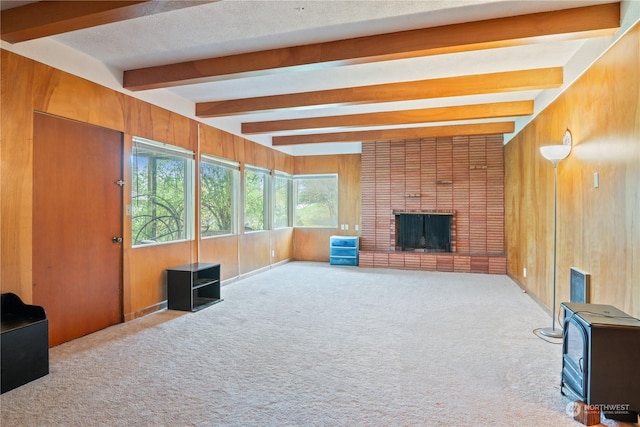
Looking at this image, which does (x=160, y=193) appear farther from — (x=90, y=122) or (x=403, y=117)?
(x=403, y=117)

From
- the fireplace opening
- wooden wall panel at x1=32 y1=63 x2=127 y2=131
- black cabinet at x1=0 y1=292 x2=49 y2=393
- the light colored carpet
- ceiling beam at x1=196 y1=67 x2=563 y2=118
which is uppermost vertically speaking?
ceiling beam at x1=196 y1=67 x2=563 y2=118

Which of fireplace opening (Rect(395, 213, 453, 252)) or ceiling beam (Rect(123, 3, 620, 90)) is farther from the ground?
ceiling beam (Rect(123, 3, 620, 90))

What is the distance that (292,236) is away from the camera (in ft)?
28.1

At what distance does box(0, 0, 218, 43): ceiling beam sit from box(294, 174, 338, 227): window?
6209 mm

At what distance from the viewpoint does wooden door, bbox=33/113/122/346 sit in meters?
3.13

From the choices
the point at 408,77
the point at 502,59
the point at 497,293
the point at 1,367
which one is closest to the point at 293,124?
the point at 408,77

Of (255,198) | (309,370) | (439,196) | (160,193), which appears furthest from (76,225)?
(439,196)

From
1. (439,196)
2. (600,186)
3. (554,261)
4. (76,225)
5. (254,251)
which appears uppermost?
(439,196)

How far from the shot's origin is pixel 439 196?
7406mm

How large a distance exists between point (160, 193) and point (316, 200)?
14.7ft

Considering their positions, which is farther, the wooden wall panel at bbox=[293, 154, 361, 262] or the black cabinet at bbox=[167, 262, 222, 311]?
the wooden wall panel at bbox=[293, 154, 361, 262]

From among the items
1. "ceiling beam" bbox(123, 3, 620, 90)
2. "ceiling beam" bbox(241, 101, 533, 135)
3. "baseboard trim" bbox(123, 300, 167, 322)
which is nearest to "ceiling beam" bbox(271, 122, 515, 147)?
"ceiling beam" bbox(241, 101, 533, 135)

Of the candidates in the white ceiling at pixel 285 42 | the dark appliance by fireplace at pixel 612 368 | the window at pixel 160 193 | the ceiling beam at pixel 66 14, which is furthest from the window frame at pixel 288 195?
the dark appliance by fireplace at pixel 612 368

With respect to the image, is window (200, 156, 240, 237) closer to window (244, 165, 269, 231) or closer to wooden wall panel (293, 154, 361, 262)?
window (244, 165, 269, 231)
